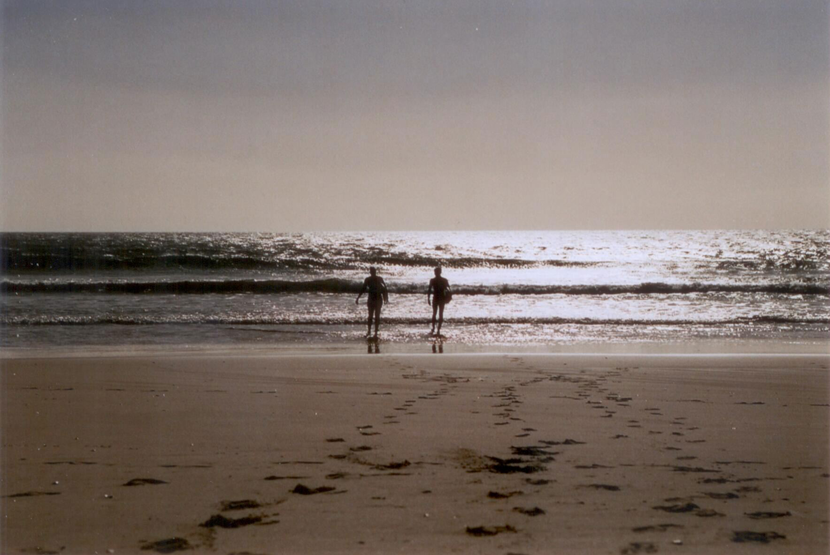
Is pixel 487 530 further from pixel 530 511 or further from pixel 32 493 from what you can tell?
pixel 32 493

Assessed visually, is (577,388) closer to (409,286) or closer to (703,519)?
(703,519)

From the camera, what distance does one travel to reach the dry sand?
347 centimetres

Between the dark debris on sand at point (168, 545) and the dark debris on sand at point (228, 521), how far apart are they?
0.61ft

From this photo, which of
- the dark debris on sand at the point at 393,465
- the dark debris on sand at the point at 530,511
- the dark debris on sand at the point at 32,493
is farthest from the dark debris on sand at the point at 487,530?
the dark debris on sand at the point at 32,493

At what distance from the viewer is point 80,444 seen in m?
5.27

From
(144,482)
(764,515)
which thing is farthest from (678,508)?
(144,482)

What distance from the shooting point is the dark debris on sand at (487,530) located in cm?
345

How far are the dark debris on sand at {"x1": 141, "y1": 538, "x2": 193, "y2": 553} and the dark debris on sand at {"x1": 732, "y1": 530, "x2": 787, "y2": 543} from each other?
2.79 m

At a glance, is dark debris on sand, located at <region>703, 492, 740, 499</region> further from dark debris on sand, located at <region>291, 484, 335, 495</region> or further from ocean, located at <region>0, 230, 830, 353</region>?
ocean, located at <region>0, 230, 830, 353</region>

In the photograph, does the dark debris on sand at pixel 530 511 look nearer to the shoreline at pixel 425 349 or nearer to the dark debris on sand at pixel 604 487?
the dark debris on sand at pixel 604 487

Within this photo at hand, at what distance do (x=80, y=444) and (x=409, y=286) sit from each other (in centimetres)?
2398

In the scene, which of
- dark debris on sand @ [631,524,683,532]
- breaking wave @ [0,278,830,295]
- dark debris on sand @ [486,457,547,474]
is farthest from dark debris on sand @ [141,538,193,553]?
breaking wave @ [0,278,830,295]

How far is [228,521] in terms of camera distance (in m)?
3.58

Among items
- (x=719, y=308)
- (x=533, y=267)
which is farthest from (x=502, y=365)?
(x=533, y=267)
